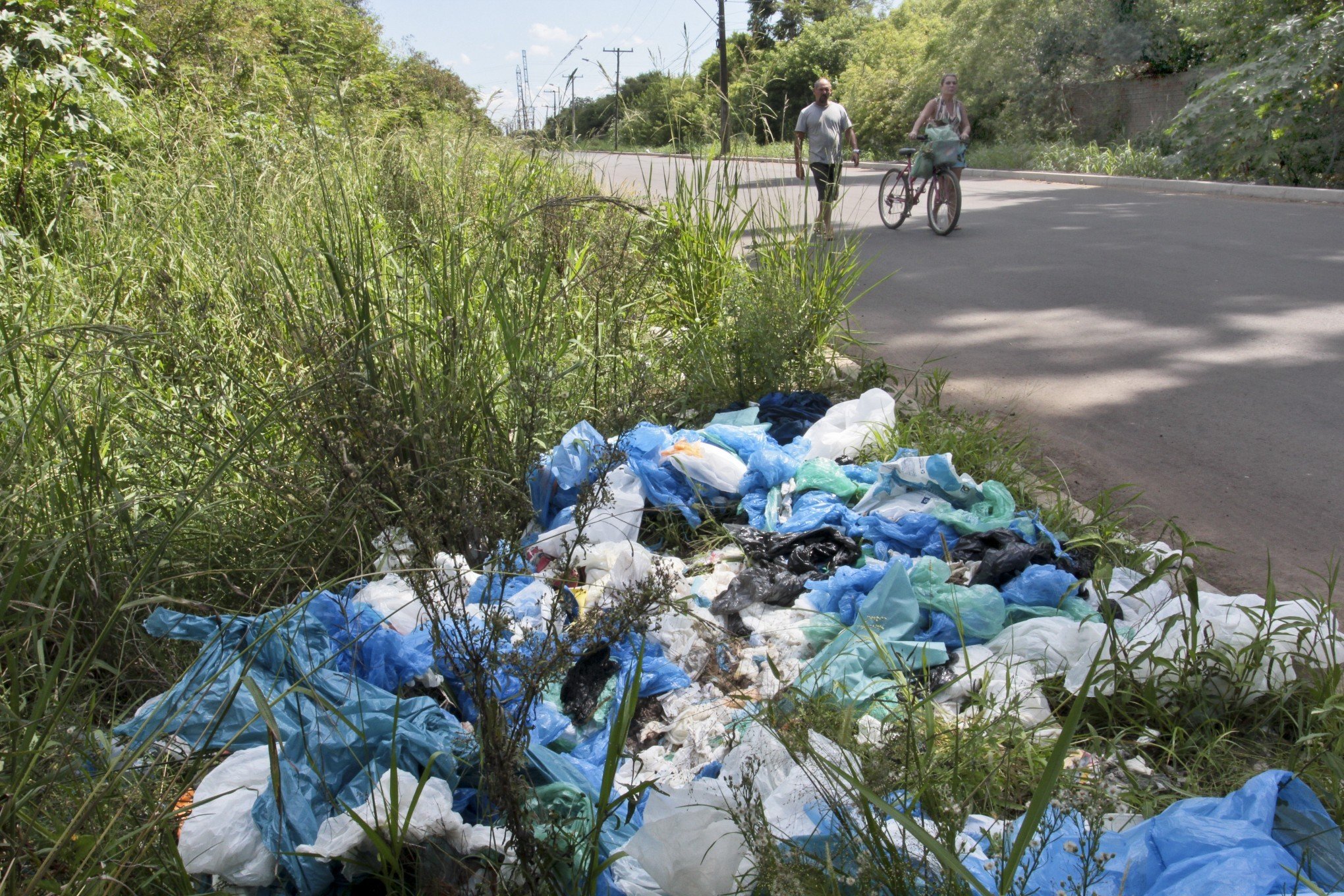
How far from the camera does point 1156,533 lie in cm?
343

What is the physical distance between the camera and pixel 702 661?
9.10ft

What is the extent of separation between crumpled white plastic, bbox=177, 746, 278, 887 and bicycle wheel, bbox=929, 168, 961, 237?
31.6ft

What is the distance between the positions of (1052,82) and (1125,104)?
1.95m

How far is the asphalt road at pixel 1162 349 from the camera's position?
3.61m

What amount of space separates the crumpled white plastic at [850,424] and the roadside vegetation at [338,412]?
0.39 ft

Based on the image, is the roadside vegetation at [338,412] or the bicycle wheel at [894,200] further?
the bicycle wheel at [894,200]

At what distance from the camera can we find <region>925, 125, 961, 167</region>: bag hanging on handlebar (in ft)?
32.2

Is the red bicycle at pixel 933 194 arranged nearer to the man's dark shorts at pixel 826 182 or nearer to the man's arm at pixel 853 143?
the man's arm at pixel 853 143

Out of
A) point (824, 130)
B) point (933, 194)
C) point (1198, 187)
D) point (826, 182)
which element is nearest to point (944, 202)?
point (933, 194)

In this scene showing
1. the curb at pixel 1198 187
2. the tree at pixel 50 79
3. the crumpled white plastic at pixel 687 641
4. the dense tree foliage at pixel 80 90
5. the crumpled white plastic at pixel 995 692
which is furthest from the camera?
the curb at pixel 1198 187

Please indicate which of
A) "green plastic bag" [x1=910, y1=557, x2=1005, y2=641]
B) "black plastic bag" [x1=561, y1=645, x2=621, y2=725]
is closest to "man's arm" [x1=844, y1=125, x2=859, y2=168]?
"green plastic bag" [x1=910, y1=557, x2=1005, y2=641]

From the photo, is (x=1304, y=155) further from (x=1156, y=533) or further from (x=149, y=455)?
(x=149, y=455)

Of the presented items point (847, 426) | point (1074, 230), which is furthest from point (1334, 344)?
point (1074, 230)

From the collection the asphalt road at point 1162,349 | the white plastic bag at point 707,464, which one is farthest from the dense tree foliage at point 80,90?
the asphalt road at point 1162,349
